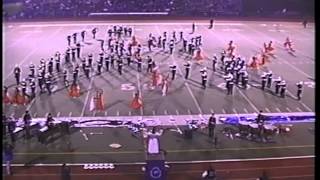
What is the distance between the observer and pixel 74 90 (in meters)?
4.98

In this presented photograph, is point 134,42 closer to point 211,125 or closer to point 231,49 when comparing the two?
point 231,49

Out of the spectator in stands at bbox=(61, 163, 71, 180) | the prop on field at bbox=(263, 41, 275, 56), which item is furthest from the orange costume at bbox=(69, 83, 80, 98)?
the prop on field at bbox=(263, 41, 275, 56)

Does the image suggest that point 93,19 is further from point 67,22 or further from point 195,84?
point 195,84

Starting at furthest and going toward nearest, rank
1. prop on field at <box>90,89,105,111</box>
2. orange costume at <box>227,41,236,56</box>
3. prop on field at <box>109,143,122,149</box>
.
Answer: orange costume at <box>227,41,236,56</box> → prop on field at <box>90,89,105,111</box> → prop on field at <box>109,143,122,149</box>

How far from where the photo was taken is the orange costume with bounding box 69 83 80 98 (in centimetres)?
490

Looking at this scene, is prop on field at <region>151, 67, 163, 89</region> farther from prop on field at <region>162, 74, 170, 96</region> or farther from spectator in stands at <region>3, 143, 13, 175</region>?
spectator in stands at <region>3, 143, 13, 175</region>

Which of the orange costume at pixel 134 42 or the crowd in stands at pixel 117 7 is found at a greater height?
the crowd in stands at pixel 117 7

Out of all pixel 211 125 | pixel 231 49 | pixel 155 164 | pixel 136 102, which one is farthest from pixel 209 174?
pixel 231 49

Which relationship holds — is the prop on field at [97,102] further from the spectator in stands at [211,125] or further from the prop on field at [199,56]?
the prop on field at [199,56]

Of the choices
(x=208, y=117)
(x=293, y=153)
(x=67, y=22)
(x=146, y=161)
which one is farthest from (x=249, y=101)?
(x=67, y=22)

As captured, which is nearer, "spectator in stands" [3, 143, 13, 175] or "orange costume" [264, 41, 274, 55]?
"spectator in stands" [3, 143, 13, 175]

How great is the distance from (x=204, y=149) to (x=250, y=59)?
5.76 ft

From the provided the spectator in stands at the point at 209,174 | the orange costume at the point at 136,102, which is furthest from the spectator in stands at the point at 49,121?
the spectator in stands at the point at 209,174

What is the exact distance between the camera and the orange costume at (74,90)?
4.90 m
